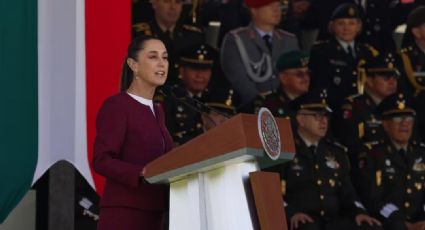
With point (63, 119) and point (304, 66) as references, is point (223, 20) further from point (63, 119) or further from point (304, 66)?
point (63, 119)

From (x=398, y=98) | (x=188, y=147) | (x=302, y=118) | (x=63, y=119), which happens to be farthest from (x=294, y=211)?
(x=188, y=147)

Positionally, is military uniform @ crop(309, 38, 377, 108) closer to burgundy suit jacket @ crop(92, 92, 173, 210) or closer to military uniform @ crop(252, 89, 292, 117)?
military uniform @ crop(252, 89, 292, 117)

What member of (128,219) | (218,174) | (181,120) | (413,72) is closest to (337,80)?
(413,72)

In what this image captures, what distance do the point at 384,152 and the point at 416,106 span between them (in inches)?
16.7

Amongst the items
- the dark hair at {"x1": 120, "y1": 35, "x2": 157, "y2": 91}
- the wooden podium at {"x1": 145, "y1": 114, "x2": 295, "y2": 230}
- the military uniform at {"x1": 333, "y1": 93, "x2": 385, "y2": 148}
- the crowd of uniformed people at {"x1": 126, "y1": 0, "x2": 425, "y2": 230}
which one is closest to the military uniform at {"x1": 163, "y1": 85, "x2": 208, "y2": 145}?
the crowd of uniformed people at {"x1": 126, "y1": 0, "x2": 425, "y2": 230}

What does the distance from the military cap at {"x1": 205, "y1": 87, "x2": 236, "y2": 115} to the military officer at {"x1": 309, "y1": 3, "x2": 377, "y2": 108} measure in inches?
30.7

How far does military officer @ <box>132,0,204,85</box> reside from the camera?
5.67 meters

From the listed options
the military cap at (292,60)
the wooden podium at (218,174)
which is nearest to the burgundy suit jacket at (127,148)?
the wooden podium at (218,174)

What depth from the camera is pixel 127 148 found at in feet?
9.31

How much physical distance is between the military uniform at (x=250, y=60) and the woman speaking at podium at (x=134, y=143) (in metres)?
2.92

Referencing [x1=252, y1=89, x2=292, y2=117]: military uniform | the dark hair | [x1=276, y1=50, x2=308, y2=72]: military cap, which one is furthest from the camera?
[x1=276, y1=50, x2=308, y2=72]: military cap

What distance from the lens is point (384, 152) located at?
6.19 meters

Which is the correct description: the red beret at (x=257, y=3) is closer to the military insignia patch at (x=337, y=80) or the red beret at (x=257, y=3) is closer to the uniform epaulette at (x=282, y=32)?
the uniform epaulette at (x=282, y=32)

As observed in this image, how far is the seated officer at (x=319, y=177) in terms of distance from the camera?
225 inches
